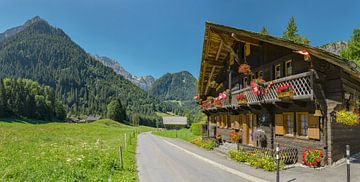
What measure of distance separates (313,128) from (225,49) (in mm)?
14902

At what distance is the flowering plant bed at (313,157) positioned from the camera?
14.1 m

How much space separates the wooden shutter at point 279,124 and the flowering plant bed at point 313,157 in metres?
2.66

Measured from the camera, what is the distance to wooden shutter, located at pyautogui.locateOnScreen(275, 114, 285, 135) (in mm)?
17500

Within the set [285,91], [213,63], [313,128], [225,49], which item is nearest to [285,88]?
[285,91]

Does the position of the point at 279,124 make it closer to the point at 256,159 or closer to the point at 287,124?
the point at 287,124

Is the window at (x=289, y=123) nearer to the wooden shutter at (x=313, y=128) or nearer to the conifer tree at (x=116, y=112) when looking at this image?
the wooden shutter at (x=313, y=128)

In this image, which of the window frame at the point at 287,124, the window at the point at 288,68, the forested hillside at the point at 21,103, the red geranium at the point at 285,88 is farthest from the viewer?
the forested hillside at the point at 21,103

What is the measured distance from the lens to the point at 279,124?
1781cm

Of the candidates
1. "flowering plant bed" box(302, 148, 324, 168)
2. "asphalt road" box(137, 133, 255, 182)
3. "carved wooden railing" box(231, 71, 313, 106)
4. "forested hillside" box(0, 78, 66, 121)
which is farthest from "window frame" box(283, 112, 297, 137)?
"forested hillside" box(0, 78, 66, 121)

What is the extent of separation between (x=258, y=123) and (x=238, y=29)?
7.33m

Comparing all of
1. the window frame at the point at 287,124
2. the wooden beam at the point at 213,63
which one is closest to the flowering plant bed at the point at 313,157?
the window frame at the point at 287,124

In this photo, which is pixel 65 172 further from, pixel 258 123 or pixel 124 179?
pixel 258 123

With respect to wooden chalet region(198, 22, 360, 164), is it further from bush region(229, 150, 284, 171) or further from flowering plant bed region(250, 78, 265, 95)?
bush region(229, 150, 284, 171)

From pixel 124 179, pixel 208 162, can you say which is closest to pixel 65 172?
pixel 124 179
